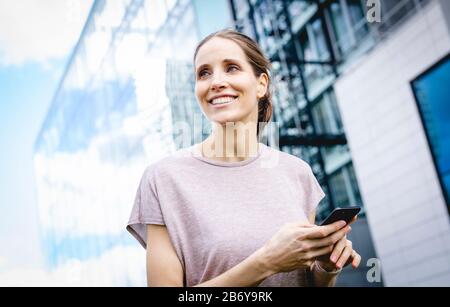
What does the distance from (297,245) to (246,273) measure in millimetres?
77

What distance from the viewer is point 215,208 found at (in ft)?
2.45

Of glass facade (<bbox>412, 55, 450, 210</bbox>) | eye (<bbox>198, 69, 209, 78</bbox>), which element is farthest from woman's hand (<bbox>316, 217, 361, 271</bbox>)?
glass facade (<bbox>412, 55, 450, 210</bbox>)

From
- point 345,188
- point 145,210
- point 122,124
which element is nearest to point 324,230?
point 145,210

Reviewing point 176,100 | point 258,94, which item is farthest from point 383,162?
point 258,94

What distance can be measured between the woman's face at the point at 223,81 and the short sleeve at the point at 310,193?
0.50 feet

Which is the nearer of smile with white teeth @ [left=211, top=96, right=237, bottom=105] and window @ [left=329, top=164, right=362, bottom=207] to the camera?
smile with white teeth @ [left=211, top=96, right=237, bottom=105]

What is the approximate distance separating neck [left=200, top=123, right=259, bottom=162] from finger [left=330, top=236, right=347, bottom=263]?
0.69 feet

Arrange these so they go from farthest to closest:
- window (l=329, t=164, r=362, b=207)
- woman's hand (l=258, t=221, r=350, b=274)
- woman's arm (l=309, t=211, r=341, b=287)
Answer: window (l=329, t=164, r=362, b=207) < woman's arm (l=309, t=211, r=341, b=287) < woman's hand (l=258, t=221, r=350, b=274)

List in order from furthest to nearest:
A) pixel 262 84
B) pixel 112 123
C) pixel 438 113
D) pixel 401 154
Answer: pixel 401 154
pixel 438 113
pixel 112 123
pixel 262 84

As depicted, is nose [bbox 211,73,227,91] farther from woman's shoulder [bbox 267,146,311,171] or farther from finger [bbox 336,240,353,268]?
finger [bbox 336,240,353,268]

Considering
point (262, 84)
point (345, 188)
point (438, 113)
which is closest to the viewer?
point (262, 84)

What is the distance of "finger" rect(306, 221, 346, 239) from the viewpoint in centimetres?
67

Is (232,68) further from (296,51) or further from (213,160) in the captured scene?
(296,51)

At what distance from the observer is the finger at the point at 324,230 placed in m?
0.67
